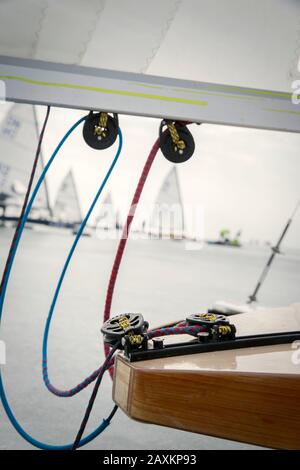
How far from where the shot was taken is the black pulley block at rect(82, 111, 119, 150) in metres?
0.56

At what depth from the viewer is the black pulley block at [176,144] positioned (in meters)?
0.57

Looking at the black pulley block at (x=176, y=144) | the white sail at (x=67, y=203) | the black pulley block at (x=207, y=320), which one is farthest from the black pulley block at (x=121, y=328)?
the white sail at (x=67, y=203)

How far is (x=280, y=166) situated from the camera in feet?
4.71

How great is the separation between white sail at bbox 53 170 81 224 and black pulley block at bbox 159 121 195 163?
40.3 feet

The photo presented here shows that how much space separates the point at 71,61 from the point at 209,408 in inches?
17.9

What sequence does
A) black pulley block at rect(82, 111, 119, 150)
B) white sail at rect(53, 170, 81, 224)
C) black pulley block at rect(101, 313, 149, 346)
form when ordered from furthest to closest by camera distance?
1. white sail at rect(53, 170, 81, 224)
2. black pulley block at rect(82, 111, 119, 150)
3. black pulley block at rect(101, 313, 149, 346)

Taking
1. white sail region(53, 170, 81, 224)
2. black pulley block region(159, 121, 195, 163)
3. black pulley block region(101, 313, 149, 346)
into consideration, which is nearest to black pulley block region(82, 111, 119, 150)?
black pulley block region(159, 121, 195, 163)

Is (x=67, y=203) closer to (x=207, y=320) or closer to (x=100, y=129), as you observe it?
(x=100, y=129)

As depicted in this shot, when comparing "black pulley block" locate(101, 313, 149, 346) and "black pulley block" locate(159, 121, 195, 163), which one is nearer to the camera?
"black pulley block" locate(101, 313, 149, 346)

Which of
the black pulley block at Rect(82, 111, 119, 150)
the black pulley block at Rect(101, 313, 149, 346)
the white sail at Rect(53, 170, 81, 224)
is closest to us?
the black pulley block at Rect(101, 313, 149, 346)

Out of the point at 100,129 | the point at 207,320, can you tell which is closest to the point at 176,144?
the point at 100,129

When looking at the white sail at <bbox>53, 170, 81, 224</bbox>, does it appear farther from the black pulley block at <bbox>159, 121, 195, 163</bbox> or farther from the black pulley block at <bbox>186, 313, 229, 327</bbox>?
the black pulley block at <bbox>186, 313, 229, 327</bbox>

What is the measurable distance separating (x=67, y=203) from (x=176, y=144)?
12.9 metres

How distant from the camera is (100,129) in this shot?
1.85 feet
